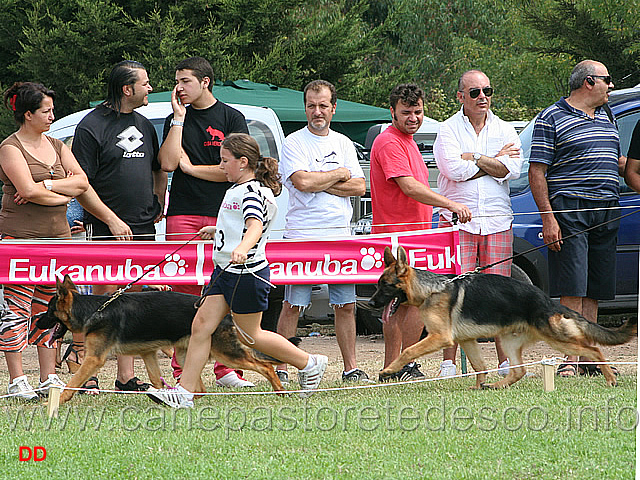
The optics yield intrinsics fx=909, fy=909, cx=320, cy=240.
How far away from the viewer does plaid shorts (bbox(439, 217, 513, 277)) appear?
22.1 feet

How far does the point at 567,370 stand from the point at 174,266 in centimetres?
303

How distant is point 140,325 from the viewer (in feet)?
19.5

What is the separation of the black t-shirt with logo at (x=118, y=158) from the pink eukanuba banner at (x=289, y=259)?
31 centimetres

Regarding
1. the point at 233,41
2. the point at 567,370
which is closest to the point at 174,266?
the point at 567,370

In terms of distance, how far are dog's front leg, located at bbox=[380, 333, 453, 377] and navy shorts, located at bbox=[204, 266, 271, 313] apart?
1006mm

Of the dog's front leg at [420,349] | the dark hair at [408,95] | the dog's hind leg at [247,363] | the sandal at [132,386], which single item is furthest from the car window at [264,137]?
the dog's front leg at [420,349]

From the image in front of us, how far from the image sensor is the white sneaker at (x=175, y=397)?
5582mm

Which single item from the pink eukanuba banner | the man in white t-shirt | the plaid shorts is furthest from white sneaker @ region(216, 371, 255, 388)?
the plaid shorts

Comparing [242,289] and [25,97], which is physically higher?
[25,97]

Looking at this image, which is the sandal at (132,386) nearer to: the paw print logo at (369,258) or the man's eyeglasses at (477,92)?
the paw print logo at (369,258)

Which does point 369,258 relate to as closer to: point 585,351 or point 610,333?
point 585,351

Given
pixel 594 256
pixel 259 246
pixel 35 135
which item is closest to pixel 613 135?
pixel 594 256

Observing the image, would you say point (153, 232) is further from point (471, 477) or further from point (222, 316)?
point (471, 477)

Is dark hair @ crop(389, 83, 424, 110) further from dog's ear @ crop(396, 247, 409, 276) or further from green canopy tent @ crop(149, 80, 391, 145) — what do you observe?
green canopy tent @ crop(149, 80, 391, 145)
